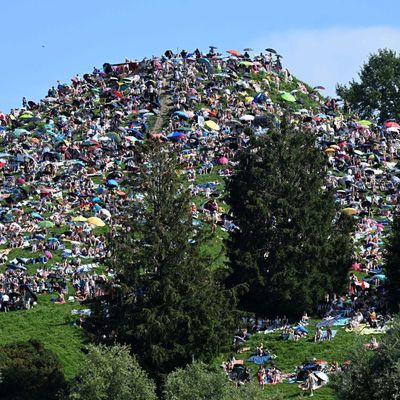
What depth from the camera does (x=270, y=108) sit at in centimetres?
12212

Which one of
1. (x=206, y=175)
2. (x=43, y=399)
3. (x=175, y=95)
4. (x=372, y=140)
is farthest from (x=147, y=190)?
(x=175, y=95)

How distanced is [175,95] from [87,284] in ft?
160

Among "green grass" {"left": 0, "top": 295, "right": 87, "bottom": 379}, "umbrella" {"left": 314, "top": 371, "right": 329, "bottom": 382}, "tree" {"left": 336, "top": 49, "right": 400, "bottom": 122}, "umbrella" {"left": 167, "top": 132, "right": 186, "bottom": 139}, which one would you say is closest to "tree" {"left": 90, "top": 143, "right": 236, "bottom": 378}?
"green grass" {"left": 0, "top": 295, "right": 87, "bottom": 379}

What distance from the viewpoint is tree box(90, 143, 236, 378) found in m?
61.5

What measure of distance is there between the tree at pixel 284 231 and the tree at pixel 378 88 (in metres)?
77.0

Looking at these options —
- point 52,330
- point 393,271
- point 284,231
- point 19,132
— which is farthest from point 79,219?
point 19,132

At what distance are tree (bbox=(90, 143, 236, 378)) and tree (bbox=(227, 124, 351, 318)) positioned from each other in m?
8.47

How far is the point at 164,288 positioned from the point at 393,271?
1593 centimetres

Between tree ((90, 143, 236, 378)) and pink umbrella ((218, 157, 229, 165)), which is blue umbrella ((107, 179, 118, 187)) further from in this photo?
tree ((90, 143, 236, 378))

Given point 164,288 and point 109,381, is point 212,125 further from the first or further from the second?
point 109,381

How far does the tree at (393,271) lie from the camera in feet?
233

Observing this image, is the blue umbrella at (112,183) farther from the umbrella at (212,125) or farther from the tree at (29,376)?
the tree at (29,376)

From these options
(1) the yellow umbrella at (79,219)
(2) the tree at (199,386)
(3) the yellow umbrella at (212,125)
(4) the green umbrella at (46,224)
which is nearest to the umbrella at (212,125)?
(3) the yellow umbrella at (212,125)

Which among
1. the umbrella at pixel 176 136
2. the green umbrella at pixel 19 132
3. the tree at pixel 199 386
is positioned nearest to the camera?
the tree at pixel 199 386
